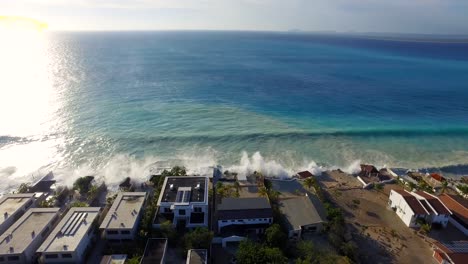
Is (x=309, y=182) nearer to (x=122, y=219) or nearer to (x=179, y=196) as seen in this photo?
(x=179, y=196)

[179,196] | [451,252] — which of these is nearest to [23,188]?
[179,196]

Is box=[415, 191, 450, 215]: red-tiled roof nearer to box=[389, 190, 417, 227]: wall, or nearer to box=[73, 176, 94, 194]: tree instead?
box=[389, 190, 417, 227]: wall

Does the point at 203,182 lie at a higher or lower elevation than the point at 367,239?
higher

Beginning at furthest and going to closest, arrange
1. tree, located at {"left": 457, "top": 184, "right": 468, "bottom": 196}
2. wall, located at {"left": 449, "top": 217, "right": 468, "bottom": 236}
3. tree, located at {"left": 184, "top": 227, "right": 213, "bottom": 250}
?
tree, located at {"left": 457, "top": 184, "right": 468, "bottom": 196} < wall, located at {"left": 449, "top": 217, "right": 468, "bottom": 236} < tree, located at {"left": 184, "top": 227, "right": 213, "bottom": 250}

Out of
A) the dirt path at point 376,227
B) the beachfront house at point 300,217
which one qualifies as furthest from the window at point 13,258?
the dirt path at point 376,227

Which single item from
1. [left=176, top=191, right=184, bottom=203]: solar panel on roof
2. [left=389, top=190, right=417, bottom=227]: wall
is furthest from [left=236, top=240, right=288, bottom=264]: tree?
[left=389, top=190, right=417, bottom=227]: wall

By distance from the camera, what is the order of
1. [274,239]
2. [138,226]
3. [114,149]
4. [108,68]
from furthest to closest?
[108,68], [114,149], [138,226], [274,239]

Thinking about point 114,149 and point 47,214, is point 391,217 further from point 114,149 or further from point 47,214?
point 114,149

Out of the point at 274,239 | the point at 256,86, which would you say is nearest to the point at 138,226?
the point at 274,239
